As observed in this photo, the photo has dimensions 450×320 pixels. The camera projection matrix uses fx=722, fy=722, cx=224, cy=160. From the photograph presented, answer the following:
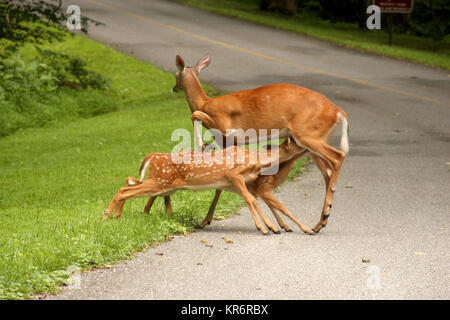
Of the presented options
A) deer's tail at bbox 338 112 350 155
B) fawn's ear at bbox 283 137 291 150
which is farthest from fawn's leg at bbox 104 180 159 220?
deer's tail at bbox 338 112 350 155

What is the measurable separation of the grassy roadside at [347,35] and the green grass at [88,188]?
8.65 meters

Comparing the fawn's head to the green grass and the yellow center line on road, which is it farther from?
the yellow center line on road

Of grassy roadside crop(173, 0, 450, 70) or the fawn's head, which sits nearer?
the fawn's head

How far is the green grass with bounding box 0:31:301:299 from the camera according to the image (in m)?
6.82

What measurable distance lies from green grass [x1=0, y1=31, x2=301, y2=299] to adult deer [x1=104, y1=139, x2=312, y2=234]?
46 centimetres

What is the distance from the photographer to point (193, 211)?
351 inches

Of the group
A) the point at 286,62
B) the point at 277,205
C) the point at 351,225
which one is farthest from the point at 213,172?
the point at 286,62

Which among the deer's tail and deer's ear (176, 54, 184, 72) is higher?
deer's ear (176, 54, 184, 72)

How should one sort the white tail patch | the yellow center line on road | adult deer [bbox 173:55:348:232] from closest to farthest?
1. adult deer [bbox 173:55:348:232]
2. the white tail patch
3. the yellow center line on road

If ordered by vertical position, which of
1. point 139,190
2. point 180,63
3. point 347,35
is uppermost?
point 180,63

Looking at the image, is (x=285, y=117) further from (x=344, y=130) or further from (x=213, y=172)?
(x=213, y=172)

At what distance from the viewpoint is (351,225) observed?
28.5 ft

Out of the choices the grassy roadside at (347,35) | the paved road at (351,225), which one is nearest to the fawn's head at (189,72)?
the paved road at (351,225)

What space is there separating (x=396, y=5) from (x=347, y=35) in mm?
4264
